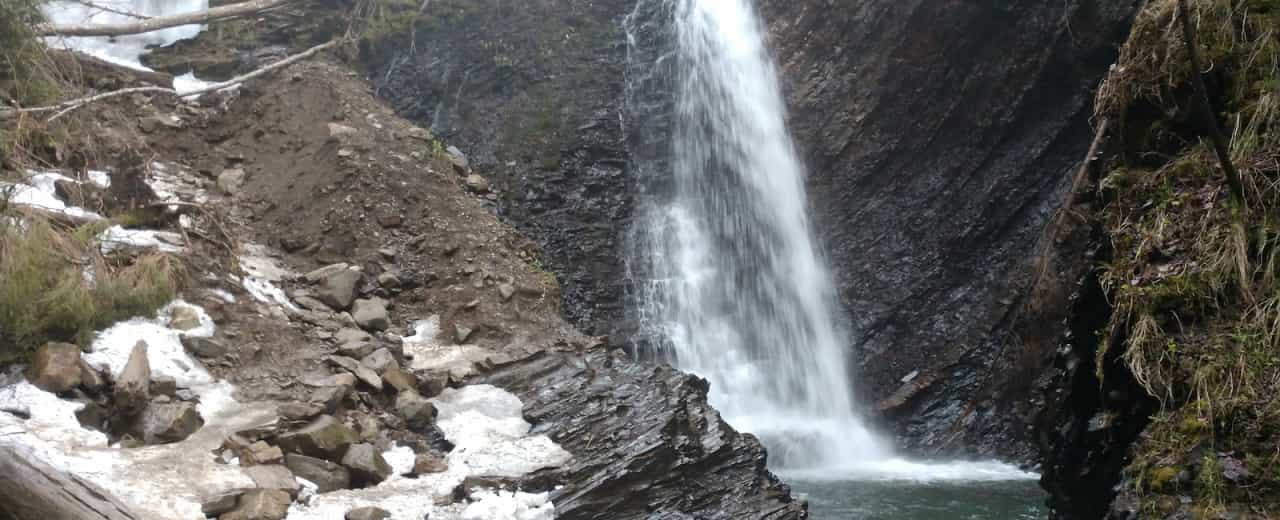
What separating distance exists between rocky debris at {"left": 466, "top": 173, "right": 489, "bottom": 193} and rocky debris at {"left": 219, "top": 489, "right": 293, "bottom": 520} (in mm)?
6642

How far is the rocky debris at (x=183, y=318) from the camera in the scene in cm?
712

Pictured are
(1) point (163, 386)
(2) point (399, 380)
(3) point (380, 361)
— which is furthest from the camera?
(3) point (380, 361)

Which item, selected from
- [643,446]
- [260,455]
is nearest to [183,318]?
[260,455]

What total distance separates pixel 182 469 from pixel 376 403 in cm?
176

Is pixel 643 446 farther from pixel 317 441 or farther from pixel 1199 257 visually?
pixel 1199 257

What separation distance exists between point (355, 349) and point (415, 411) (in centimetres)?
107

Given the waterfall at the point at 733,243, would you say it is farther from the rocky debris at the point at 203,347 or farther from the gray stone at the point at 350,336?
the rocky debris at the point at 203,347

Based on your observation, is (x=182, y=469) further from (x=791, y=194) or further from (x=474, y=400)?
(x=791, y=194)

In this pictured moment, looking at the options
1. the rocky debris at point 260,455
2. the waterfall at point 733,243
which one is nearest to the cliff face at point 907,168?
the waterfall at point 733,243

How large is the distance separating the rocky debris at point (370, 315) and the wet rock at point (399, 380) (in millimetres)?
1014

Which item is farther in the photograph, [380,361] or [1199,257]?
[380,361]

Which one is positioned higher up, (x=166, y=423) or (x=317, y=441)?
(x=166, y=423)

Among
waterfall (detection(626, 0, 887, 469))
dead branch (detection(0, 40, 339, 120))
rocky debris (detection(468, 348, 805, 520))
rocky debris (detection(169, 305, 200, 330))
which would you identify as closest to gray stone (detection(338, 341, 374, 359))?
rocky debris (detection(468, 348, 805, 520))

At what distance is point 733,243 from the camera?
12031 millimetres
